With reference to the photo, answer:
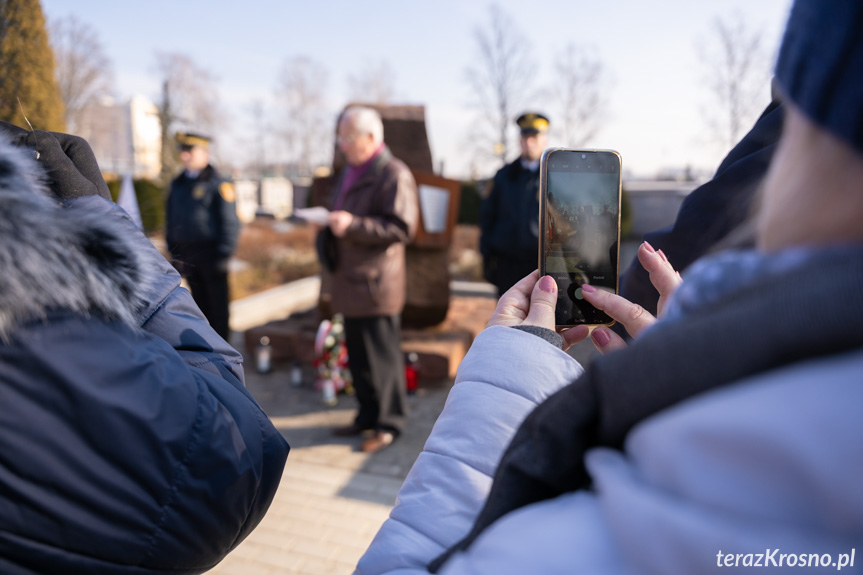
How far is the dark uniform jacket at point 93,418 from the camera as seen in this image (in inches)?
31.1

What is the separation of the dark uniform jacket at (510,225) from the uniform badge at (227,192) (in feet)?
7.29

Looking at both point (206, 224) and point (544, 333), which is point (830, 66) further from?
point (206, 224)

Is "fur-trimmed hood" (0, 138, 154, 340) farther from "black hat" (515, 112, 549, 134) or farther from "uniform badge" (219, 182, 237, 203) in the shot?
"uniform badge" (219, 182, 237, 203)

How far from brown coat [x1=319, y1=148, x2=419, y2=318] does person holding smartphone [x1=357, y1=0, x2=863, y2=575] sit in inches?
120

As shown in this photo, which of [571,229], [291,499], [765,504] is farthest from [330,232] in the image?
[765,504]

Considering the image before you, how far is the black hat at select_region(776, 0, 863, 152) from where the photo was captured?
0.45 meters

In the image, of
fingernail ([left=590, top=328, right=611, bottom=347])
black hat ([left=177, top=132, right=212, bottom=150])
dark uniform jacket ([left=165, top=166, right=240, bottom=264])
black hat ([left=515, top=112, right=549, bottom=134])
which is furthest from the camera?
black hat ([left=177, top=132, right=212, bottom=150])

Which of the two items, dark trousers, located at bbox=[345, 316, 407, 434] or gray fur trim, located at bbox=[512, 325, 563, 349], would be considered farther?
dark trousers, located at bbox=[345, 316, 407, 434]

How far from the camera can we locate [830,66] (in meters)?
0.46

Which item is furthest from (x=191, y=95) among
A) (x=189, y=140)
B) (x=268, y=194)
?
(x=189, y=140)

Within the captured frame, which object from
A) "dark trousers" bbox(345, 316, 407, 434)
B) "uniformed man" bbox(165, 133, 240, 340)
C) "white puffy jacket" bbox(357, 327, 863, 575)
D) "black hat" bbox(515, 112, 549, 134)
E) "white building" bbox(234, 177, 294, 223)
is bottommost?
"white building" bbox(234, 177, 294, 223)

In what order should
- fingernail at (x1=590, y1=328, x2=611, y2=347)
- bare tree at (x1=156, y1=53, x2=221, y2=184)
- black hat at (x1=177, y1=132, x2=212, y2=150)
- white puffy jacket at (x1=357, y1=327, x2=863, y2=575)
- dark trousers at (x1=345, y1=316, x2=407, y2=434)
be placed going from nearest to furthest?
white puffy jacket at (x1=357, y1=327, x2=863, y2=575) → fingernail at (x1=590, y1=328, x2=611, y2=347) → dark trousers at (x1=345, y1=316, x2=407, y2=434) → black hat at (x1=177, y1=132, x2=212, y2=150) → bare tree at (x1=156, y1=53, x2=221, y2=184)

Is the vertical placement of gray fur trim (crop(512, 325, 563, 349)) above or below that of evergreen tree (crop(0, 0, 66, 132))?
below

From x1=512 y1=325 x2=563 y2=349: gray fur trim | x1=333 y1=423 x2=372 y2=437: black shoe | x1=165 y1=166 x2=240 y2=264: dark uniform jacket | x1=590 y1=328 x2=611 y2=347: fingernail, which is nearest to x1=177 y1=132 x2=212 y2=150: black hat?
x1=165 y1=166 x2=240 y2=264: dark uniform jacket
